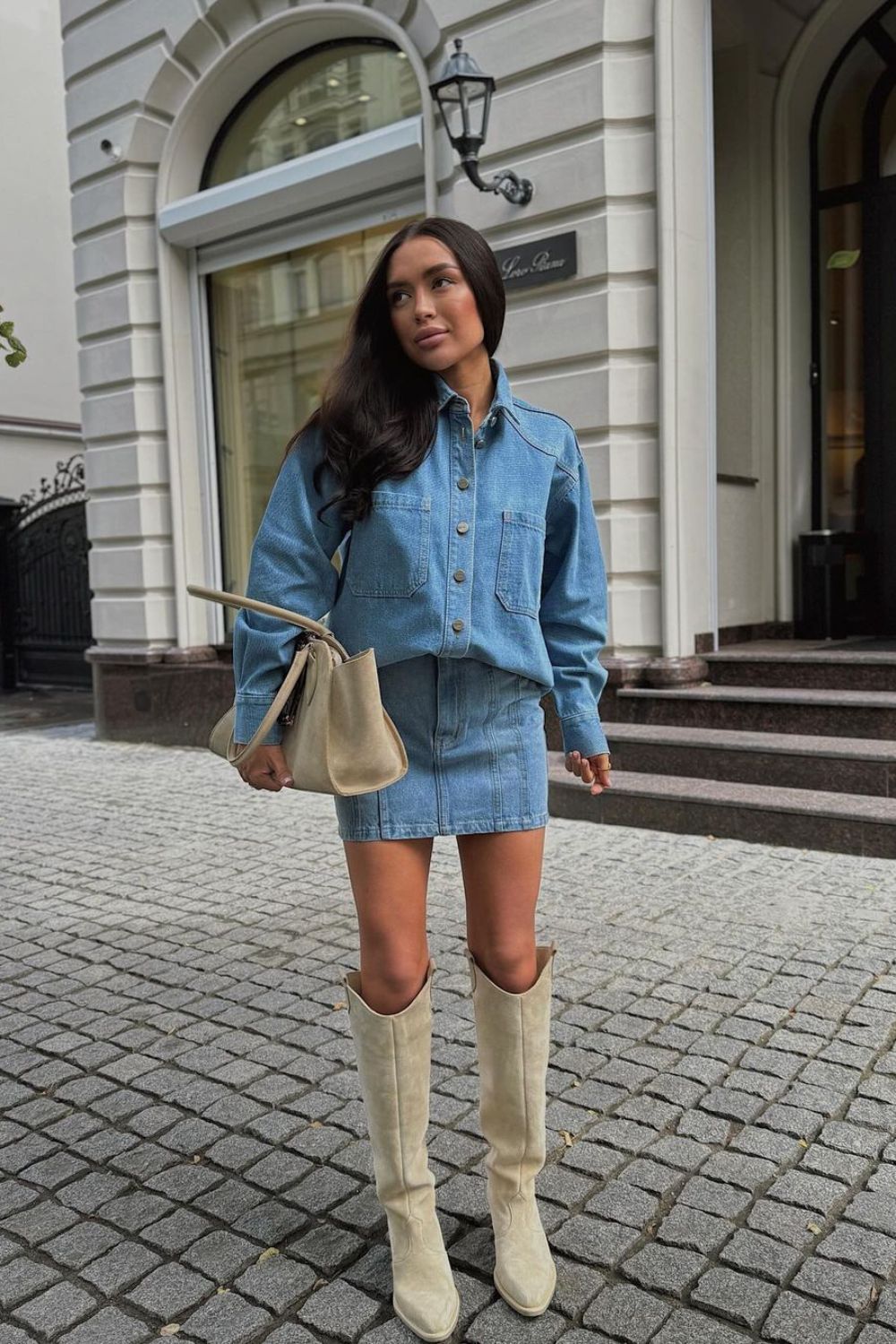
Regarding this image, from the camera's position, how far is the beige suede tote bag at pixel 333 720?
202 centimetres

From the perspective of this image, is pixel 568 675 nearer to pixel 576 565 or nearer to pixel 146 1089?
pixel 576 565

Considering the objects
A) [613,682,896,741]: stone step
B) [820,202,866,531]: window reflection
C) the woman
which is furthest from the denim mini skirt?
[820,202,866,531]: window reflection

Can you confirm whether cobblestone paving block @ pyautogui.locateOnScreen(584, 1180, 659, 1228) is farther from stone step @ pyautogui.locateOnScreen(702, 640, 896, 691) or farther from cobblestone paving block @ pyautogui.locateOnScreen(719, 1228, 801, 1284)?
stone step @ pyautogui.locateOnScreen(702, 640, 896, 691)

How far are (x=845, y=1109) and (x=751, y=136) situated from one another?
7.28 metres

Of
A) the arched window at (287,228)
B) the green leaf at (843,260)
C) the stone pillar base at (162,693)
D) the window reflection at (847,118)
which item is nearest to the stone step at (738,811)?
the stone pillar base at (162,693)

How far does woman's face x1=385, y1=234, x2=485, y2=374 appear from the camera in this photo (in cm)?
213

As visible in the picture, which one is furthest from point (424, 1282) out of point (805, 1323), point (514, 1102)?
point (805, 1323)

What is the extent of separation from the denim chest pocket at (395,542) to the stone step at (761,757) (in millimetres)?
4116

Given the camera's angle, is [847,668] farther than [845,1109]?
Yes

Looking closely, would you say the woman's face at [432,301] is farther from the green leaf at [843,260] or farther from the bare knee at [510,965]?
the green leaf at [843,260]

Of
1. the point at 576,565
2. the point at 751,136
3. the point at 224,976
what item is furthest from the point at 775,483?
the point at 576,565

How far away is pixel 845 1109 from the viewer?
294 cm

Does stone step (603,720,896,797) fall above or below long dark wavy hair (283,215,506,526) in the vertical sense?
below

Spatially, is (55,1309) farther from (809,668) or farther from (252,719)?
(809,668)
